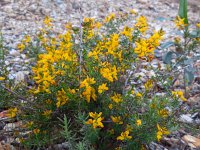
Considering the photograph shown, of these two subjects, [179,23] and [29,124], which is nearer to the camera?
[29,124]

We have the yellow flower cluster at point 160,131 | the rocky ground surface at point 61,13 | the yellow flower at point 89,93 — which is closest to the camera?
the yellow flower cluster at point 160,131

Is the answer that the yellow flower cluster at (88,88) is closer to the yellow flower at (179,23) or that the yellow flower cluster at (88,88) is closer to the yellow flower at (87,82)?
the yellow flower at (87,82)

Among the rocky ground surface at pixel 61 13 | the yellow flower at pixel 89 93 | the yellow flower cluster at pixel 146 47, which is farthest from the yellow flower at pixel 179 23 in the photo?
the rocky ground surface at pixel 61 13

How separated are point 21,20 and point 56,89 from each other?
3154 millimetres

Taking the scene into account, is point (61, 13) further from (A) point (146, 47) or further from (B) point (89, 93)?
(B) point (89, 93)

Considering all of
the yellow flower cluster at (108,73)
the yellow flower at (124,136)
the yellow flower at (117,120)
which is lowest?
the yellow flower at (124,136)

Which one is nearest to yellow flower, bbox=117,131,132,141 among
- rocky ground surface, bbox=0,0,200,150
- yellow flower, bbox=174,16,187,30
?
yellow flower, bbox=174,16,187,30

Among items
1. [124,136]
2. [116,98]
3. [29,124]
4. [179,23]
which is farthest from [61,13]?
[124,136]

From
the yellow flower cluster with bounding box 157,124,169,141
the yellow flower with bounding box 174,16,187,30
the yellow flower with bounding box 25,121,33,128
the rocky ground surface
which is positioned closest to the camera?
the yellow flower cluster with bounding box 157,124,169,141

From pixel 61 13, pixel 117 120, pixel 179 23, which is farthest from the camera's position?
pixel 61 13

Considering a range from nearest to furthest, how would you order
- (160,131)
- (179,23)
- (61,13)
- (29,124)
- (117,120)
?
(160,131)
(117,120)
(29,124)
(179,23)
(61,13)

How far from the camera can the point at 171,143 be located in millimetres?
2553

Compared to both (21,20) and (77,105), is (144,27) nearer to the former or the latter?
(77,105)

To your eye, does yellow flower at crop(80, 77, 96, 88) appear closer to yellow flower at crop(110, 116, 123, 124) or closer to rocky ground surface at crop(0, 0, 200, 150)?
yellow flower at crop(110, 116, 123, 124)
